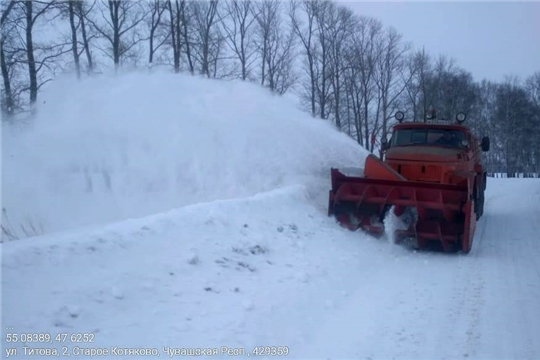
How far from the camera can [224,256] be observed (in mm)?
7359

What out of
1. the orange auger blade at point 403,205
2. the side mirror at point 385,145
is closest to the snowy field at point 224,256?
the orange auger blade at point 403,205

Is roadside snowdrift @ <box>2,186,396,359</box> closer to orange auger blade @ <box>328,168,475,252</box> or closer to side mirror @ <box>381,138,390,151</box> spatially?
orange auger blade @ <box>328,168,475,252</box>

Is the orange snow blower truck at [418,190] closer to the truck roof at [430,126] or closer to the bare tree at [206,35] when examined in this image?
the truck roof at [430,126]

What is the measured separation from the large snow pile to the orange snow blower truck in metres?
1.76

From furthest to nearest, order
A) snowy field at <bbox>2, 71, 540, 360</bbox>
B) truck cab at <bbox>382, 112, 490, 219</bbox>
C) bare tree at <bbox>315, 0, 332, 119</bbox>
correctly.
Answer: bare tree at <bbox>315, 0, 332, 119</bbox> → truck cab at <bbox>382, 112, 490, 219</bbox> → snowy field at <bbox>2, 71, 540, 360</bbox>

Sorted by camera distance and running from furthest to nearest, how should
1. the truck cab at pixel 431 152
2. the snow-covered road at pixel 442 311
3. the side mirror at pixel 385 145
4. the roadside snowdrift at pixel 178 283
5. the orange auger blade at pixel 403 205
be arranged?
the side mirror at pixel 385 145 → the truck cab at pixel 431 152 → the orange auger blade at pixel 403 205 → the snow-covered road at pixel 442 311 → the roadside snowdrift at pixel 178 283

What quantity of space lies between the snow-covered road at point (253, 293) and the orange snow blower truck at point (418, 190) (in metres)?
0.80

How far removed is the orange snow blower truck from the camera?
33.0 ft

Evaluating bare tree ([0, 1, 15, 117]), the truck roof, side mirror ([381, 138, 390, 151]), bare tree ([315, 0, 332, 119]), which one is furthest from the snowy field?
bare tree ([315, 0, 332, 119])

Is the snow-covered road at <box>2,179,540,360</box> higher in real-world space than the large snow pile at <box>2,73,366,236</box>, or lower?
lower

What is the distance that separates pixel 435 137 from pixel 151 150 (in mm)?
6654

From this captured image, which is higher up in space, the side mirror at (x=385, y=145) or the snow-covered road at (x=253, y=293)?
the side mirror at (x=385, y=145)

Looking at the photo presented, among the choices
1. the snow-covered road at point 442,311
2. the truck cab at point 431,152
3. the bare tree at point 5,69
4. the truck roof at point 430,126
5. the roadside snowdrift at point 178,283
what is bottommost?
the snow-covered road at point 442,311

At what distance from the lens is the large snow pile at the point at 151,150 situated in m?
11.4
